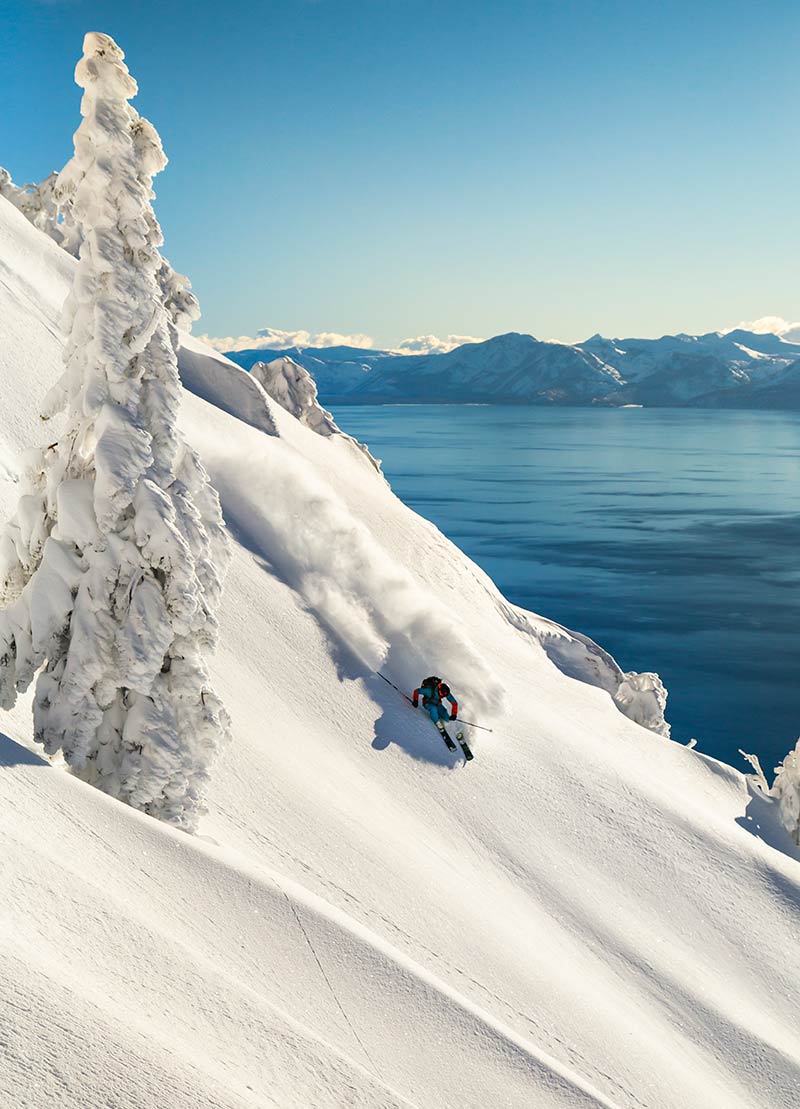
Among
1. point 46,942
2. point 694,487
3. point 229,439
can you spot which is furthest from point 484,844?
point 694,487

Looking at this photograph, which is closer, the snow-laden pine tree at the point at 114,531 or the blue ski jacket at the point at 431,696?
the snow-laden pine tree at the point at 114,531

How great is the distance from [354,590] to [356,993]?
44.0 ft

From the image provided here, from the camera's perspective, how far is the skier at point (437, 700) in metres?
18.4

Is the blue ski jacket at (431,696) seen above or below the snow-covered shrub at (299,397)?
below

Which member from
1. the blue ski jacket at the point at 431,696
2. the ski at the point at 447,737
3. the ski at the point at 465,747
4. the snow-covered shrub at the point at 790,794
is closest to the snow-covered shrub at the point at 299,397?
the blue ski jacket at the point at 431,696

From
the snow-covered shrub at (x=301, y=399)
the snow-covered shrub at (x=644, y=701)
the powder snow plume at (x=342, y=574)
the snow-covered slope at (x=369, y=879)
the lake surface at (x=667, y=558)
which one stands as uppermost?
the lake surface at (x=667, y=558)

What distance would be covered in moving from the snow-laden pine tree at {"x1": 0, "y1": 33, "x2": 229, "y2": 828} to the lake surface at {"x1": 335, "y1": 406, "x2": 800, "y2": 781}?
40438 mm

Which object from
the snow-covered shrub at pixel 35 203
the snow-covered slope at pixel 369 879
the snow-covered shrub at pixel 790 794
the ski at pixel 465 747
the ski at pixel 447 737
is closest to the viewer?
the snow-covered slope at pixel 369 879

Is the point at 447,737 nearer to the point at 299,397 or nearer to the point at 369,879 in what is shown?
the point at 369,879

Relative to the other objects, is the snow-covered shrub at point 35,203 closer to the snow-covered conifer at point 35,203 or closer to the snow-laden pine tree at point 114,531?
the snow-covered conifer at point 35,203

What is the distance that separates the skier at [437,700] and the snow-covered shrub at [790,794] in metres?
10.9

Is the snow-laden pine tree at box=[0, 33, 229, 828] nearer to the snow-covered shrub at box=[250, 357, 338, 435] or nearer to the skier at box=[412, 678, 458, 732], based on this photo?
the skier at box=[412, 678, 458, 732]

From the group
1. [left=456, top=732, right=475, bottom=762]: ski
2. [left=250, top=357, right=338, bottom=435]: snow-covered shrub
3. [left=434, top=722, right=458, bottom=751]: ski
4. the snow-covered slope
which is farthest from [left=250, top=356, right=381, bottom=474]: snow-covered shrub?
[left=456, top=732, right=475, bottom=762]: ski

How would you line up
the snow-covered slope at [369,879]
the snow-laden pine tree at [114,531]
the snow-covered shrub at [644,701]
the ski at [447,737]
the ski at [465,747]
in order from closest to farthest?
the snow-covered slope at [369,879], the snow-laden pine tree at [114,531], the ski at [465,747], the ski at [447,737], the snow-covered shrub at [644,701]
